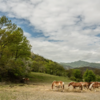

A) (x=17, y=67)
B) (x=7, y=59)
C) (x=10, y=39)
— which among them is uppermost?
(x=10, y=39)

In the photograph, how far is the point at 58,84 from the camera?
16.8 m

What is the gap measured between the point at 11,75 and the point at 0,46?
9848 millimetres

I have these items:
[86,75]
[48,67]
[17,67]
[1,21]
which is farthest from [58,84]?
[48,67]

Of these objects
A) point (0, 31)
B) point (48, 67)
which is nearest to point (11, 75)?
Answer: point (0, 31)

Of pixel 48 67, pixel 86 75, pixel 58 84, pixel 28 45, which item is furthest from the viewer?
pixel 48 67

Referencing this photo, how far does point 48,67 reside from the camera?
251ft

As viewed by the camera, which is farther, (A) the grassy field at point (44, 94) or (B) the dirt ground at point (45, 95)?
(B) the dirt ground at point (45, 95)

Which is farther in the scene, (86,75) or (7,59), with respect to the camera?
(86,75)

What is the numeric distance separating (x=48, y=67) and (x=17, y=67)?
2120 inches

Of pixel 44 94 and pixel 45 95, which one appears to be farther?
pixel 44 94

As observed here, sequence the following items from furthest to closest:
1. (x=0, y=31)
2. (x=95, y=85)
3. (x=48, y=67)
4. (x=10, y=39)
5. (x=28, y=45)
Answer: (x=48, y=67)
(x=28, y=45)
(x=10, y=39)
(x=0, y=31)
(x=95, y=85)

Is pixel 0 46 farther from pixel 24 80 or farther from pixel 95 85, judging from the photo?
pixel 95 85

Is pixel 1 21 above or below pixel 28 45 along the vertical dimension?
above

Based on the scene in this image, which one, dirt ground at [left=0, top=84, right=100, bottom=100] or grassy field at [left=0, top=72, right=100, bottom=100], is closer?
grassy field at [left=0, top=72, right=100, bottom=100]
